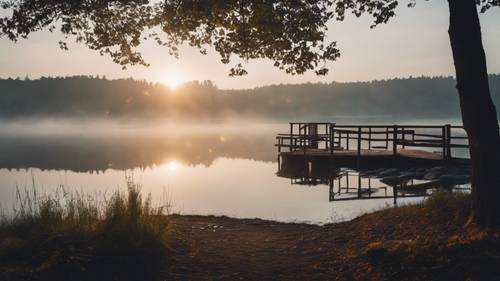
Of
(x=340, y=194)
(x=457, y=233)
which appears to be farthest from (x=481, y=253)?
(x=340, y=194)

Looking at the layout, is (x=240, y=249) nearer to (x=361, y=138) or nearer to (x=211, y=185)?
(x=361, y=138)

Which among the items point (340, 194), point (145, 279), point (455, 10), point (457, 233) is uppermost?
point (455, 10)

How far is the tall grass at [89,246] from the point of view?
605 centimetres

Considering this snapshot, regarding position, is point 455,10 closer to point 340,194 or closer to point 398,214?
point 398,214

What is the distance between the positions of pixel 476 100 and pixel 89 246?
655cm

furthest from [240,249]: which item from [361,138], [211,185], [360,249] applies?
[211,185]

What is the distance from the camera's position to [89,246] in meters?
6.53

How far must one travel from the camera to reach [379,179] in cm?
2345

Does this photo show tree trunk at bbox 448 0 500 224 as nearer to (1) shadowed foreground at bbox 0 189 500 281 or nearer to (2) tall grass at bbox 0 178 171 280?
(1) shadowed foreground at bbox 0 189 500 281

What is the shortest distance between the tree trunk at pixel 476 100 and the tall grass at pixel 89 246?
17.4 ft

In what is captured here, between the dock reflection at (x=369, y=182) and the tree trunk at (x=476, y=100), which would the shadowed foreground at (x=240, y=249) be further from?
the dock reflection at (x=369, y=182)

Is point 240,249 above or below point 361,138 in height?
below

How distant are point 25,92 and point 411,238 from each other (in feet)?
670

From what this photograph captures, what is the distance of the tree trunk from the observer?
292 inches
